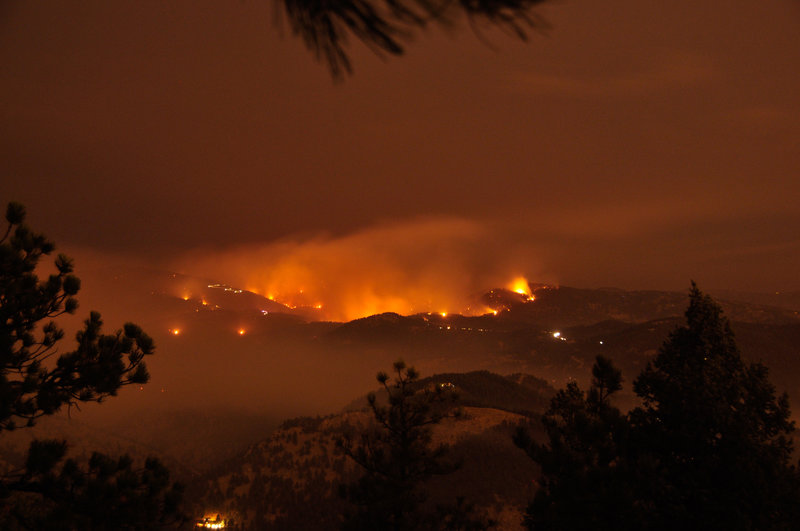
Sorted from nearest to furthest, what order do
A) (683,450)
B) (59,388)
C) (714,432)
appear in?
(59,388) → (714,432) → (683,450)

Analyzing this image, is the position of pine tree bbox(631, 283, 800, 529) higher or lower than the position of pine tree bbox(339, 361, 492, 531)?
higher

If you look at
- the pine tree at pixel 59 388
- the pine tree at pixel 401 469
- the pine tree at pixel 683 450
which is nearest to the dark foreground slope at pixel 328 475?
the pine tree at pixel 401 469

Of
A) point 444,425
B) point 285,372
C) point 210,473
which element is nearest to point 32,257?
point 444,425

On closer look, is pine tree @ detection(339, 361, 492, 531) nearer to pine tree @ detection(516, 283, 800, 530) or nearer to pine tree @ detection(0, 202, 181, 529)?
pine tree @ detection(516, 283, 800, 530)

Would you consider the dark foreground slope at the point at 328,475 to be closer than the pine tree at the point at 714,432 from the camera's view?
No

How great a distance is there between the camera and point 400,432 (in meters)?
15.2

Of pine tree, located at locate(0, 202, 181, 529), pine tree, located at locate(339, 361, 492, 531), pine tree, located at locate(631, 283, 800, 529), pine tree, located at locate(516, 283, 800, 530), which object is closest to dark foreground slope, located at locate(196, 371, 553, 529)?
pine tree, located at locate(339, 361, 492, 531)

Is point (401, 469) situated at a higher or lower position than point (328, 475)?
higher

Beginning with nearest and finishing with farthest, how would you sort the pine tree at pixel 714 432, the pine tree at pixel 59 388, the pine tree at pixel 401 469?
1. the pine tree at pixel 59 388
2. the pine tree at pixel 714 432
3. the pine tree at pixel 401 469

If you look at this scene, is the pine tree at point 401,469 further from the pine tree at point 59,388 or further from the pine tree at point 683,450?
the pine tree at point 59,388

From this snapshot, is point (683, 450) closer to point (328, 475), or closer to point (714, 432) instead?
point (714, 432)

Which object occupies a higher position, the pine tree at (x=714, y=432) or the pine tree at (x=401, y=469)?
the pine tree at (x=714, y=432)

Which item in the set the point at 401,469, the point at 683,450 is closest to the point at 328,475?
the point at 401,469

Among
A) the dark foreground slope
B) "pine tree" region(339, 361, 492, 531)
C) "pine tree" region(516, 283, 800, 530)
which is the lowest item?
the dark foreground slope
